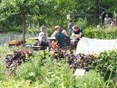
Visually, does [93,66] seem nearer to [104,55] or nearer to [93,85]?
[104,55]

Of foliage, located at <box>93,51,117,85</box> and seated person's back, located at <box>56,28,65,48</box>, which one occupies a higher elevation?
foliage, located at <box>93,51,117,85</box>

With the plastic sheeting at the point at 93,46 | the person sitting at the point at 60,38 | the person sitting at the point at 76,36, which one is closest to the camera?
the plastic sheeting at the point at 93,46

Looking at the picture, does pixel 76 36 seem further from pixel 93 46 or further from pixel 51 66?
pixel 51 66

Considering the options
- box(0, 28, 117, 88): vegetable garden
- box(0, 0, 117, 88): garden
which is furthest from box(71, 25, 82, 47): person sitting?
box(0, 28, 117, 88): vegetable garden

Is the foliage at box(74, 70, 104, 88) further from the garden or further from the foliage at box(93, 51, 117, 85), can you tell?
the foliage at box(93, 51, 117, 85)

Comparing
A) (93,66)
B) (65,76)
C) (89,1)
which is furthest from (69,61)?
(89,1)

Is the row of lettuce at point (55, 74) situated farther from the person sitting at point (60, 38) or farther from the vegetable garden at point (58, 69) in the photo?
the person sitting at point (60, 38)

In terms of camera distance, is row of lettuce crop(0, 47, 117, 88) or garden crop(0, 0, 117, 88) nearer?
row of lettuce crop(0, 47, 117, 88)

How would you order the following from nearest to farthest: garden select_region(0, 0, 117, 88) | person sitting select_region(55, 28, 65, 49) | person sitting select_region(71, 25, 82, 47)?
Result: garden select_region(0, 0, 117, 88), person sitting select_region(55, 28, 65, 49), person sitting select_region(71, 25, 82, 47)

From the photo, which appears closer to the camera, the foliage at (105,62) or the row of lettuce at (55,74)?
the row of lettuce at (55,74)

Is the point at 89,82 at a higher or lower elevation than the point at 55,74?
lower

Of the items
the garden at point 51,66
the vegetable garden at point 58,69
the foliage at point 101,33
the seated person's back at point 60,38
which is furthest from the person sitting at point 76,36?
the vegetable garden at point 58,69

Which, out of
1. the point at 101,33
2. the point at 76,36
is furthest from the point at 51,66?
the point at 101,33

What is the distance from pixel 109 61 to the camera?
33.5ft
